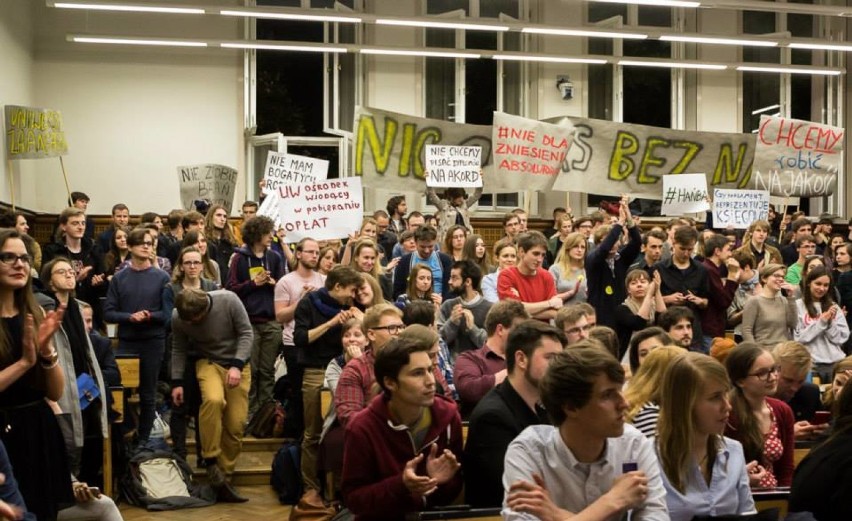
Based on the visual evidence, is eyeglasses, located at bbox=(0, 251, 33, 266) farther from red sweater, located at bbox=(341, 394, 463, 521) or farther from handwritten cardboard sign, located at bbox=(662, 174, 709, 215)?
handwritten cardboard sign, located at bbox=(662, 174, 709, 215)

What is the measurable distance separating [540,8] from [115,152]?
715cm

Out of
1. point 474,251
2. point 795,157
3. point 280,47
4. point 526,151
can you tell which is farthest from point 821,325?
point 280,47

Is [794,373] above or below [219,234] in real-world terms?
below

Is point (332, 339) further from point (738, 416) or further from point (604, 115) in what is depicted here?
point (604, 115)

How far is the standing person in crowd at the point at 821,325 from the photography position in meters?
9.12

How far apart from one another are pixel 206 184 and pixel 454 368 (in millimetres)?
9569

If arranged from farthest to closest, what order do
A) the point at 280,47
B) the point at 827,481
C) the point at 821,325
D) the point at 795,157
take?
Answer: the point at 280,47 → the point at 795,157 → the point at 821,325 → the point at 827,481

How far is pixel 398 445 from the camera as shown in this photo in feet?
14.4

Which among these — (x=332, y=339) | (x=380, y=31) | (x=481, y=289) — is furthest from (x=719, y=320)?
(x=380, y=31)

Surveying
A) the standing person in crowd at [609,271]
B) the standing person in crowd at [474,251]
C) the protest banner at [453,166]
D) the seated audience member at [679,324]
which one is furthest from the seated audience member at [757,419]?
the protest banner at [453,166]

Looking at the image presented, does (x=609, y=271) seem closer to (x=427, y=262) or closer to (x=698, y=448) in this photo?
(x=427, y=262)

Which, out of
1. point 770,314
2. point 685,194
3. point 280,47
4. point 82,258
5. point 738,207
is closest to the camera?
point 770,314

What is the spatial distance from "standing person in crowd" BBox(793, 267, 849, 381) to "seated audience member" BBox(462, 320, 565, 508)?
518 cm

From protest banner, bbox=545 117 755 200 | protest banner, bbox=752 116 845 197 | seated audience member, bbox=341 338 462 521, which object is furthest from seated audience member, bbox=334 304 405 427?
protest banner, bbox=752 116 845 197
